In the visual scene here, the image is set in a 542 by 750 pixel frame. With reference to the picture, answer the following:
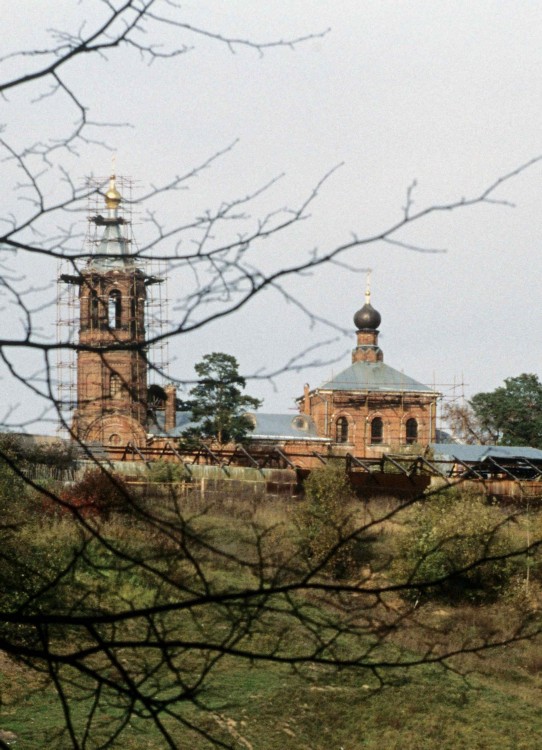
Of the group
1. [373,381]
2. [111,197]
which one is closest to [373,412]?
[373,381]

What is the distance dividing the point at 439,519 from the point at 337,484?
4.41 m

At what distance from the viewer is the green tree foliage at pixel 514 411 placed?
169 ft

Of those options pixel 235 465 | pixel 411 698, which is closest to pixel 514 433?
pixel 235 465

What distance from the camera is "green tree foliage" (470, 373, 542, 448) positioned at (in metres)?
51.6

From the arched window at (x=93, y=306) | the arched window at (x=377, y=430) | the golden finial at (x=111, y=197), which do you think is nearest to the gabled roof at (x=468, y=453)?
the arched window at (x=377, y=430)

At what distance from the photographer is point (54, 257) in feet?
9.93

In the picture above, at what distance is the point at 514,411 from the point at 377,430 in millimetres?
7498

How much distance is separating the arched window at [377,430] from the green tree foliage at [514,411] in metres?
5.20

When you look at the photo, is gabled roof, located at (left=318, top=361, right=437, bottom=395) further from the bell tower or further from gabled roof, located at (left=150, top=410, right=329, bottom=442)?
the bell tower

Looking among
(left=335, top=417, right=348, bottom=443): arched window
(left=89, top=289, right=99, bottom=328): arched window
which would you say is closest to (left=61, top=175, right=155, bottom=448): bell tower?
(left=89, top=289, right=99, bottom=328): arched window

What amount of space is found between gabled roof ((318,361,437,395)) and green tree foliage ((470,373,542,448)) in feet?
11.5

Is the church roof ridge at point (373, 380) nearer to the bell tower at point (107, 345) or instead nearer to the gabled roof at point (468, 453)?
the gabled roof at point (468, 453)

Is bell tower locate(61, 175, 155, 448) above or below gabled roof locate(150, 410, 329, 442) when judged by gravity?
below

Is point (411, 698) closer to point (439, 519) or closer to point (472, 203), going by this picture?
point (439, 519)
